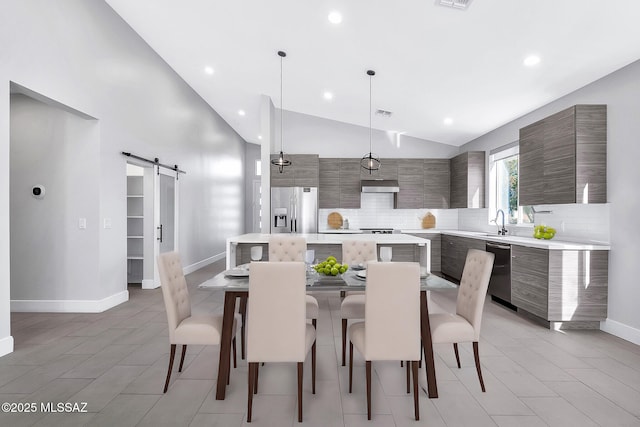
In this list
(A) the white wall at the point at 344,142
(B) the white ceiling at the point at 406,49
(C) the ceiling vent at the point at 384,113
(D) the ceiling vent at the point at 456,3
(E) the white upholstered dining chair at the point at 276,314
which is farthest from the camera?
(A) the white wall at the point at 344,142

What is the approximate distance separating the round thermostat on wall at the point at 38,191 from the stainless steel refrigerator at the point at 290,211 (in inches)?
137

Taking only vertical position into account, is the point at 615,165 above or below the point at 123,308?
above

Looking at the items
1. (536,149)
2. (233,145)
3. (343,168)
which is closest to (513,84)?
(536,149)

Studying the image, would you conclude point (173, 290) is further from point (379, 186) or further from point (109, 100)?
point (379, 186)

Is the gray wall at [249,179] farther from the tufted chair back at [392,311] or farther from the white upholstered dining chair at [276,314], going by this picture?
the tufted chair back at [392,311]

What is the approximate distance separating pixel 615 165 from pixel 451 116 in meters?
2.56

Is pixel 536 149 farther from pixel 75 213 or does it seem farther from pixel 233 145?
pixel 233 145

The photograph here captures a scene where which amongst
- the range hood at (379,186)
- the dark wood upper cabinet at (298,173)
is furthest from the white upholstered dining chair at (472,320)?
the dark wood upper cabinet at (298,173)

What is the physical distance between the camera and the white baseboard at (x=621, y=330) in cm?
312

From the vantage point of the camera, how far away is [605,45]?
2.94 metres

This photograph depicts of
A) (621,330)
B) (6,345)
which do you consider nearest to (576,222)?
(621,330)

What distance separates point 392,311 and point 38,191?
438cm

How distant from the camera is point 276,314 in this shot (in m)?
1.96

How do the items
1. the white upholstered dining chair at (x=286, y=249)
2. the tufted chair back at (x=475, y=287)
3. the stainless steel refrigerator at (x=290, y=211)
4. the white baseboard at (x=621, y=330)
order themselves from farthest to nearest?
the stainless steel refrigerator at (x=290, y=211)
the white upholstered dining chair at (x=286, y=249)
the white baseboard at (x=621, y=330)
the tufted chair back at (x=475, y=287)
